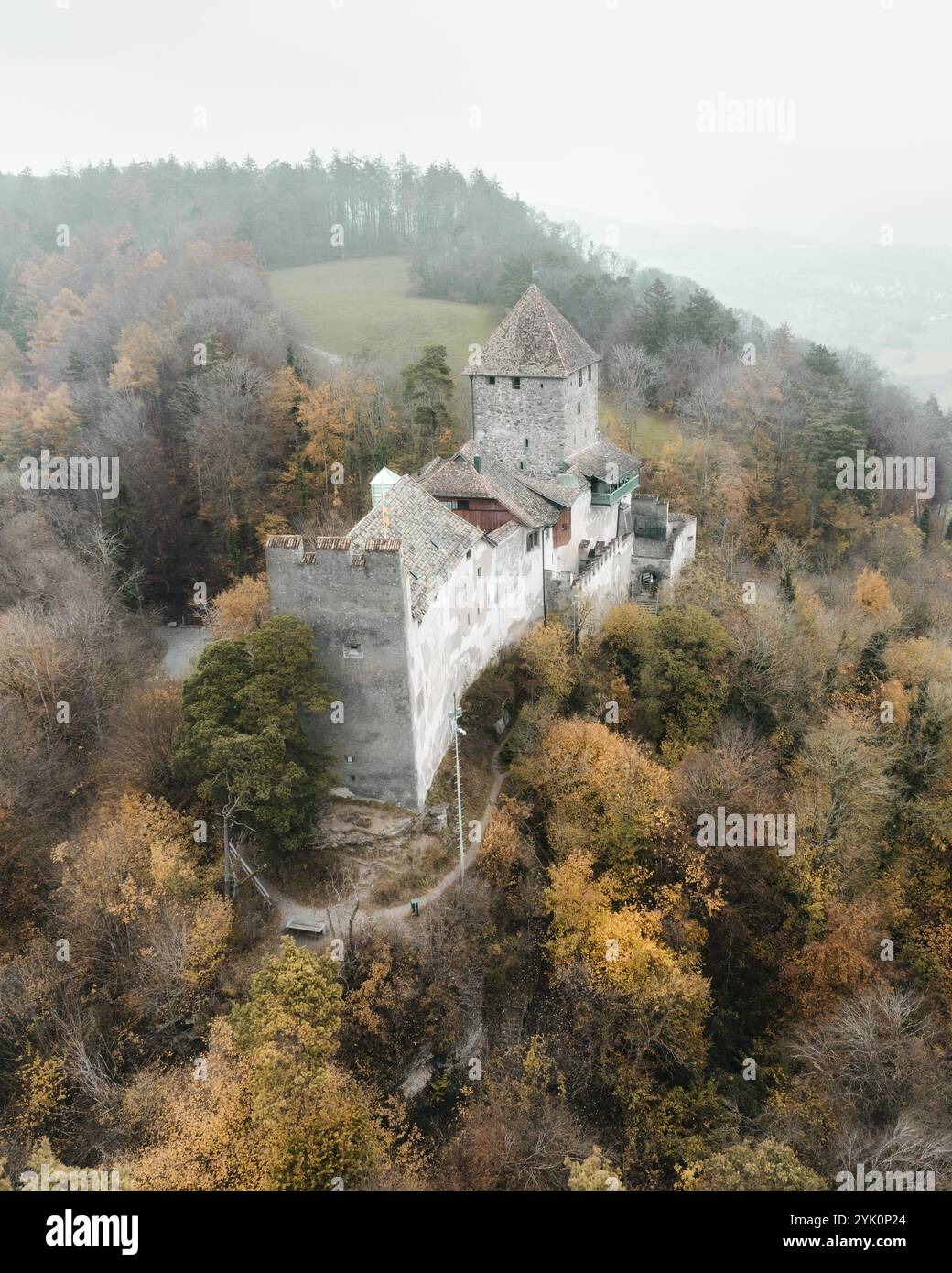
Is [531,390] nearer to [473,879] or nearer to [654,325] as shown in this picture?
[473,879]

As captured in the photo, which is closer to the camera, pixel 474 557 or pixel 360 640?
pixel 360 640

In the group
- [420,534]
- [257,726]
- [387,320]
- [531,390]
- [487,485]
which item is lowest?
[257,726]

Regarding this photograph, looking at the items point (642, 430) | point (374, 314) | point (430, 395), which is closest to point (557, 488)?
point (430, 395)

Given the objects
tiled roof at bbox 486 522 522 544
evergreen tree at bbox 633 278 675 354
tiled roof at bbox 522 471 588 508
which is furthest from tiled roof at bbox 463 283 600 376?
evergreen tree at bbox 633 278 675 354

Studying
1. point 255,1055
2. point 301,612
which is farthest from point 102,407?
point 255,1055

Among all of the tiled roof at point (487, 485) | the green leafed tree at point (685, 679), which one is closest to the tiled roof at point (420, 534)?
the tiled roof at point (487, 485)

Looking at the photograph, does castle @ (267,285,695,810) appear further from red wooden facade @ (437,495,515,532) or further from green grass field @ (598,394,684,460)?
green grass field @ (598,394,684,460)

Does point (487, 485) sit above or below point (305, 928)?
above

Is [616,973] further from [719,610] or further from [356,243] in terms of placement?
[356,243]
